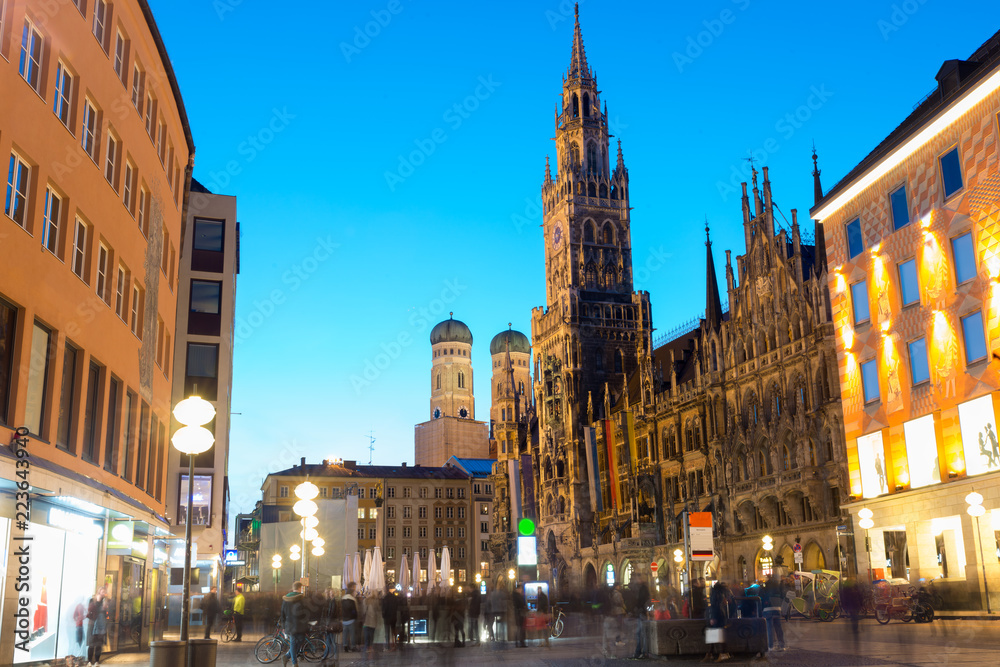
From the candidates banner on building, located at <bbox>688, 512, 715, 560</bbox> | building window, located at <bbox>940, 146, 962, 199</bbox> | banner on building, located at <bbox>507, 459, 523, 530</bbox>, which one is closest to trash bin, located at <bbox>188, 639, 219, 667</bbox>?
banner on building, located at <bbox>688, 512, 715, 560</bbox>

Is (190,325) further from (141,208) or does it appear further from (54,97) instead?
(54,97)

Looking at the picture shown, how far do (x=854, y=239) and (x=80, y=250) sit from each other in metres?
30.1

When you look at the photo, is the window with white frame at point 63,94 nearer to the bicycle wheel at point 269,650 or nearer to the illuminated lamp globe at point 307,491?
the illuminated lamp globe at point 307,491

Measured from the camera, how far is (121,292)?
81.3 feet

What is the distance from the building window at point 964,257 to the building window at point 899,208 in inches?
108

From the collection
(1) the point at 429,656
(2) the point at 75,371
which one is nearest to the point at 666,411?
(1) the point at 429,656

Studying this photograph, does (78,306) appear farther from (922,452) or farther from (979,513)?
(922,452)

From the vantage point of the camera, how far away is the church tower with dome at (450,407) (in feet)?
561

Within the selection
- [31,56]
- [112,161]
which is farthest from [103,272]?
[31,56]

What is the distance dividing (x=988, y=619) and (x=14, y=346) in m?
25.8

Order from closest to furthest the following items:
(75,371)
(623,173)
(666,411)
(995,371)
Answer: (75,371) → (995,371) → (666,411) → (623,173)

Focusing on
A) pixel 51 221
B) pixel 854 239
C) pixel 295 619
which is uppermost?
pixel 854 239

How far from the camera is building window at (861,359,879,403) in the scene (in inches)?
1481

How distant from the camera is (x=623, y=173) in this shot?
327ft
